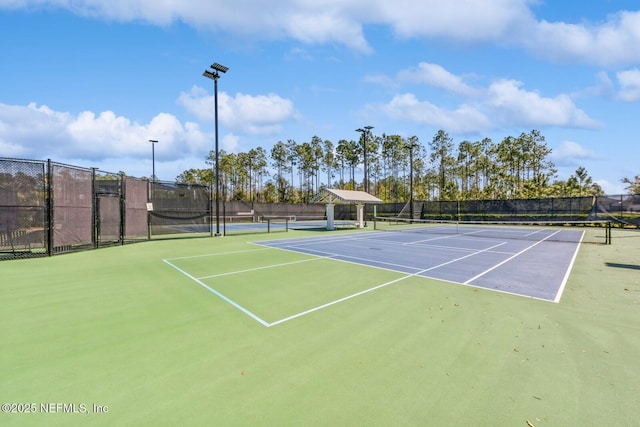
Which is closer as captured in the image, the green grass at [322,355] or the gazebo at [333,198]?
the green grass at [322,355]

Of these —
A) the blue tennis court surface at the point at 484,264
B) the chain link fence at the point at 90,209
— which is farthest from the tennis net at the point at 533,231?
the blue tennis court surface at the point at 484,264

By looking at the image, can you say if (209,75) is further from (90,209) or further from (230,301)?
(230,301)

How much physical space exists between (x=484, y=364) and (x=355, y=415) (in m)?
1.80

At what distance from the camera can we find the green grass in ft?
8.65

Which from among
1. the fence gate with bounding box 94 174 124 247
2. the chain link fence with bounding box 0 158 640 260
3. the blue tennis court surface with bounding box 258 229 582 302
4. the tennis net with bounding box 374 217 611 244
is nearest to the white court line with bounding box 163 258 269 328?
the blue tennis court surface with bounding box 258 229 582 302

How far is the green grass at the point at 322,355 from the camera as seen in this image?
2637 mm

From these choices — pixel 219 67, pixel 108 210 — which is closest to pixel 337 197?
pixel 219 67

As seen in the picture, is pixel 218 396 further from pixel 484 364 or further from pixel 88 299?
pixel 88 299

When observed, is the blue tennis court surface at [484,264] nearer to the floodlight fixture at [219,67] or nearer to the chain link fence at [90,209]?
the chain link fence at [90,209]

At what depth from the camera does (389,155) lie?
64812mm

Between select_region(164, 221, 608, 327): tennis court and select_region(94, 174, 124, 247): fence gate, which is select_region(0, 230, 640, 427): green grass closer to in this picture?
select_region(164, 221, 608, 327): tennis court

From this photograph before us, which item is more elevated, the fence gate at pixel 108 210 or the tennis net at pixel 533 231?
the fence gate at pixel 108 210

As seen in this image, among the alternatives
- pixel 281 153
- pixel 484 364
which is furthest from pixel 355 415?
pixel 281 153

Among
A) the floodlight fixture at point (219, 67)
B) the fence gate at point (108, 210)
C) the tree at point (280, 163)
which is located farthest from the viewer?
the tree at point (280, 163)
